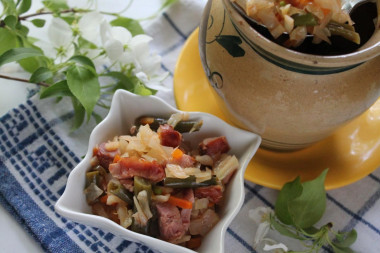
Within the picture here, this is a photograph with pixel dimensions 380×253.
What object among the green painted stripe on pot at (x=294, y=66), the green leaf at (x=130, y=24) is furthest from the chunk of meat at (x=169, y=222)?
the green leaf at (x=130, y=24)

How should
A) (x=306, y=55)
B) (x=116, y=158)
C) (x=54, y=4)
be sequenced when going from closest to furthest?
(x=306, y=55) < (x=116, y=158) < (x=54, y=4)

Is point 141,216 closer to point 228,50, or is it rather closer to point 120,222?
point 120,222

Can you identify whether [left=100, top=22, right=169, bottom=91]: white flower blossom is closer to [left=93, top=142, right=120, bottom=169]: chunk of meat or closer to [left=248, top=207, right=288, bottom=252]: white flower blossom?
[left=93, top=142, right=120, bottom=169]: chunk of meat

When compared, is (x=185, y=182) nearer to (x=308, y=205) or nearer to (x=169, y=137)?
(x=169, y=137)

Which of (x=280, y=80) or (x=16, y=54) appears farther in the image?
(x=16, y=54)

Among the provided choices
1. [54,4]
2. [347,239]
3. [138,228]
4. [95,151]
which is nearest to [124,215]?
[138,228]

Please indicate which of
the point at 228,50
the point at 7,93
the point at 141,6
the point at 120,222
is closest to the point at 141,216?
the point at 120,222

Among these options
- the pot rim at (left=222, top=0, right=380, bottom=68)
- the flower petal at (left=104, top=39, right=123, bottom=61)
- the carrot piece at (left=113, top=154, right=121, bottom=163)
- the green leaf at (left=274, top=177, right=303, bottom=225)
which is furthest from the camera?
the flower petal at (left=104, top=39, right=123, bottom=61)

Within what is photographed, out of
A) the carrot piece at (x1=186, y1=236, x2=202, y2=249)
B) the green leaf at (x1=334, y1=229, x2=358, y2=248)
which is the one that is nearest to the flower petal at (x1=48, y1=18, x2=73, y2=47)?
the carrot piece at (x1=186, y1=236, x2=202, y2=249)
